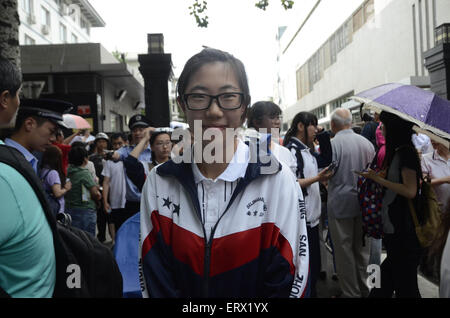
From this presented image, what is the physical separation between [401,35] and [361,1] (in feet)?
20.9

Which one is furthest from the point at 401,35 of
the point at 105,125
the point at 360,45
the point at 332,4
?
the point at 105,125

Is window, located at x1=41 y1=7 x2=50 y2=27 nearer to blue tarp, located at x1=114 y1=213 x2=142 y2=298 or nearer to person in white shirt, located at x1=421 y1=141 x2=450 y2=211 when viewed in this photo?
person in white shirt, located at x1=421 y1=141 x2=450 y2=211

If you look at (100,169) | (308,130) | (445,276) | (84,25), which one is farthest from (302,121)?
(84,25)

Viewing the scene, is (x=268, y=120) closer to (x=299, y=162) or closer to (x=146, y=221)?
(x=299, y=162)

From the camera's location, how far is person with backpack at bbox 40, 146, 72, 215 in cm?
488

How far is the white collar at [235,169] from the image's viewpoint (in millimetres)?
1749

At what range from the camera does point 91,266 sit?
6.28ft

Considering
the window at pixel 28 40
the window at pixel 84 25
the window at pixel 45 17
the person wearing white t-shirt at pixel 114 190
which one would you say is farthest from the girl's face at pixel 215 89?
the window at pixel 84 25

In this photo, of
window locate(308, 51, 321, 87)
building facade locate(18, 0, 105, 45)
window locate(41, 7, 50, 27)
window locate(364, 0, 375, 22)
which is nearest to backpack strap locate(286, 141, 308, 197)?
window locate(364, 0, 375, 22)

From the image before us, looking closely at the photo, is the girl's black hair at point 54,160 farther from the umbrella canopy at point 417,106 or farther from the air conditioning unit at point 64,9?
the air conditioning unit at point 64,9

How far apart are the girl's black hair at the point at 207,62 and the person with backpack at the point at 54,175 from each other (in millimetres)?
3625

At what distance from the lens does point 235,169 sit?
69.9 inches
